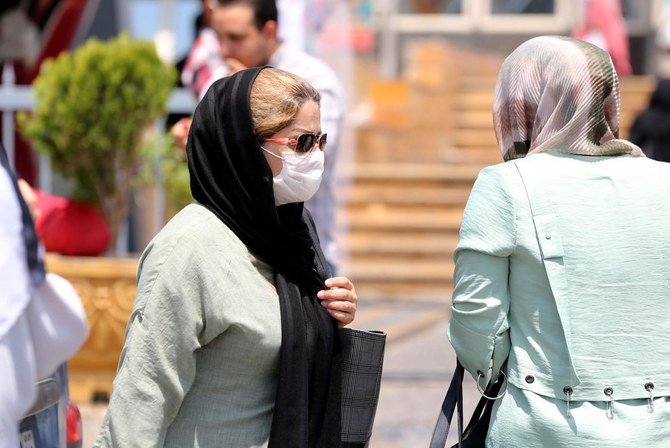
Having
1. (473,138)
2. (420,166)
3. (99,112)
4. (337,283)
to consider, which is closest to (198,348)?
(337,283)

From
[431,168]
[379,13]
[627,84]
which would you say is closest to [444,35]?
[379,13]

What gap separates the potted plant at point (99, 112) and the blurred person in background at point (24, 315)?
13.9 feet

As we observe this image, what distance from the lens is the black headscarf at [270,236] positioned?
8.96 feet

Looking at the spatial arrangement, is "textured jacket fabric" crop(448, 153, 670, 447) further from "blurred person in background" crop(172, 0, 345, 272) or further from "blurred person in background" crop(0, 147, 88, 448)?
"blurred person in background" crop(172, 0, 345, 272)

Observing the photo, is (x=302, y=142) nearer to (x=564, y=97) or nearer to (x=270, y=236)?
(x=270, y=236)

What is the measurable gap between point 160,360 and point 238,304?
0.21m

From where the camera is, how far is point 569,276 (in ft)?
9.12

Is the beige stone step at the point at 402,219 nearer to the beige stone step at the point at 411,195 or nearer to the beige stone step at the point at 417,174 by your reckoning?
the beige stone step at the point at 411,195

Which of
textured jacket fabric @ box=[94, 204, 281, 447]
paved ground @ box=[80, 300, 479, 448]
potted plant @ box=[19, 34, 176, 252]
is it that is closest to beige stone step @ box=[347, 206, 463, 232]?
paved ground @ box=[80, 300, 479, 448]

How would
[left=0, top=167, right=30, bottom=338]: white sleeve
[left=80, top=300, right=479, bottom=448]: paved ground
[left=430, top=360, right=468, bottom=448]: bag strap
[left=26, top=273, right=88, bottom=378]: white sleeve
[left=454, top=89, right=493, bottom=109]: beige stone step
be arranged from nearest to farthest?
[left=0, top=167, right=30, bottom=338]: white sleeve < [left=26, top=273, right=88, bottom=378]: white sleeve < [left=430, top=360, right=468, bottom=448]: bag strap < [left=80, top=300, right=479, bottom=448]: paved ground < [left=454, top=89, right=493, bottom=109]: beige stone step

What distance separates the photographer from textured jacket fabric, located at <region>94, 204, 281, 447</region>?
8.69 ft

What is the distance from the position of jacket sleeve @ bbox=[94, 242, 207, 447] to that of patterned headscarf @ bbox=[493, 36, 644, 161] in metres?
0.91

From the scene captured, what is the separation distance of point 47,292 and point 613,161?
140 centimetres

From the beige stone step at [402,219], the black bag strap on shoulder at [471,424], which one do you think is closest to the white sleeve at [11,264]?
the black bag strap on shoulder at [471,424]
